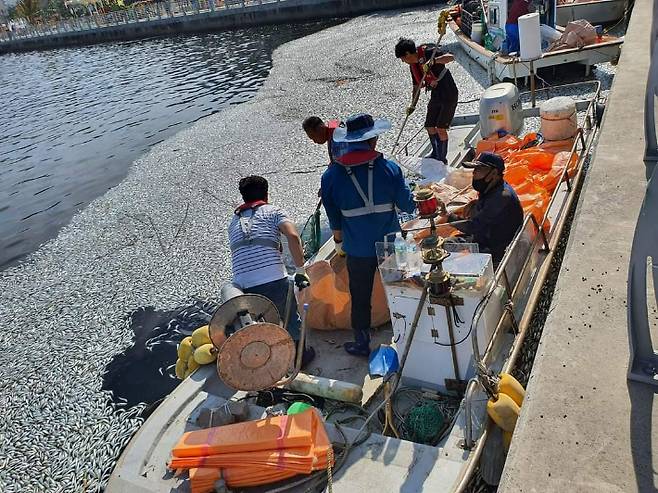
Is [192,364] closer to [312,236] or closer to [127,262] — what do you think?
[312,236]

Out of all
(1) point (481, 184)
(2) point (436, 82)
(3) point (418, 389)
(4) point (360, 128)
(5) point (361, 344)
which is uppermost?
(4) point (360, 128)

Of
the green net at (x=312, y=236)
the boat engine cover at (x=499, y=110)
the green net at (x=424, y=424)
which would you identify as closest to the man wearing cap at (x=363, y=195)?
the green net at (x=424, y=424)

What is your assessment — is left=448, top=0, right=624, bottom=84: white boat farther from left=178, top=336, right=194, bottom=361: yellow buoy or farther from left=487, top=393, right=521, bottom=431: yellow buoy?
left=487, top=393, right=521, bottom=431: yellow buoy

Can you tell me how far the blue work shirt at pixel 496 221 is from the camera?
516 cm

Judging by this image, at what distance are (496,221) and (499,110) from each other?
14.4 ft

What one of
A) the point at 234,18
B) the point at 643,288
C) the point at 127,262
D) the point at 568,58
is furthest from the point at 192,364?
the point at 234,18

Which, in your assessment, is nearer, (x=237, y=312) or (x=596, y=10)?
(x=237, y=312)

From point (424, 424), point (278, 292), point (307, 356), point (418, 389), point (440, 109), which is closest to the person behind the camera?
point (424, 424)

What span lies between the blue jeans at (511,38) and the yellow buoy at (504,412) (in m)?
12.3

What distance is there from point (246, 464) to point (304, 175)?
7512 millimetres

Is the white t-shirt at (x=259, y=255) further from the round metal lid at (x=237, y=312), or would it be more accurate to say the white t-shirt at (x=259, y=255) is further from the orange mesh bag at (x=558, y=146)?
the orange mesh bag at (x=558, y=146)

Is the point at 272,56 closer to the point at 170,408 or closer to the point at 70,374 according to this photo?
the point at 70,374

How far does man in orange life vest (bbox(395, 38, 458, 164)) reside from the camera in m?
7.88

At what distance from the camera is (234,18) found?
43.6 m
